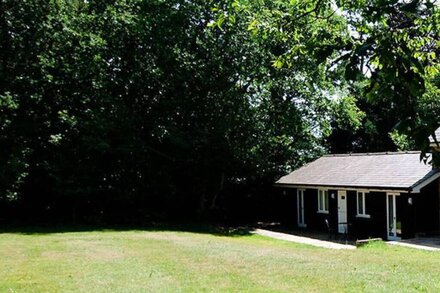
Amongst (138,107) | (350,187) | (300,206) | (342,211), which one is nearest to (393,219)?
(350,187)

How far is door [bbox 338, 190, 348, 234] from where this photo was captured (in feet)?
77.5

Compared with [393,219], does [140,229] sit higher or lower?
lower

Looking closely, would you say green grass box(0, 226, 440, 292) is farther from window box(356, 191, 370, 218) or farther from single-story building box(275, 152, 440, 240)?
window box(356, 191, 370, 218)

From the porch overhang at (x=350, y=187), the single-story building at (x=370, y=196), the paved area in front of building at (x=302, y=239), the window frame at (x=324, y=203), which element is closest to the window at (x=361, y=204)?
the single-story building at (x=370, y=196)

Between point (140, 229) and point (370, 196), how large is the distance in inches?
462

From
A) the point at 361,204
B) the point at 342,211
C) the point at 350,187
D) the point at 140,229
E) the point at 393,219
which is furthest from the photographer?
the point at 140,229

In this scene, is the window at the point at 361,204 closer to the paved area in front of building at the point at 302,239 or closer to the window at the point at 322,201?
the paved area in front of building at the point at 302,239

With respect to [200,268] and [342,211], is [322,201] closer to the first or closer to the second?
[342,211]

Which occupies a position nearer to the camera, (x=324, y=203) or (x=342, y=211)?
(x=342, y=211)

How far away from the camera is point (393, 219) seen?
68.1ft

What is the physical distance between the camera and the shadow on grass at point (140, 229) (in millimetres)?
23703

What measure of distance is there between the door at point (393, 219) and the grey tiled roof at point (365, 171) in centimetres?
77

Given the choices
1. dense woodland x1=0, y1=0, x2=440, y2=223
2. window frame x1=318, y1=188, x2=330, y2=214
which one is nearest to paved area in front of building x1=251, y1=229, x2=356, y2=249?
window frame x1=318, y1=188, x2=330, y2=214

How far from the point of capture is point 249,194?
31422 millimetres
